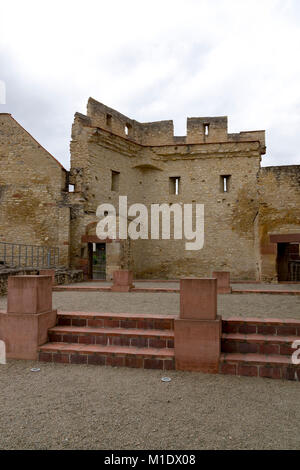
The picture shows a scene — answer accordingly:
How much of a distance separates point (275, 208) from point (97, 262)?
680 inches

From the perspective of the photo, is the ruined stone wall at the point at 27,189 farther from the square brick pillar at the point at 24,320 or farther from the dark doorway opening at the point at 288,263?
the dark doorway opening at the point at 288,263

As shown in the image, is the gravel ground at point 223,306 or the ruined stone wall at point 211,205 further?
the ruined stone wall at point 211,205

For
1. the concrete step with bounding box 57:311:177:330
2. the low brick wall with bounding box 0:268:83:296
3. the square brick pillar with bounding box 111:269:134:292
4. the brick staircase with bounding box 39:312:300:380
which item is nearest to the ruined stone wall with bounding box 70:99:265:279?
the low brick wall with bounding box 0:268:83:296

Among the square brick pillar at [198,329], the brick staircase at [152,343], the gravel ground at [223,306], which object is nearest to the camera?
the brick staircase at [152,343]

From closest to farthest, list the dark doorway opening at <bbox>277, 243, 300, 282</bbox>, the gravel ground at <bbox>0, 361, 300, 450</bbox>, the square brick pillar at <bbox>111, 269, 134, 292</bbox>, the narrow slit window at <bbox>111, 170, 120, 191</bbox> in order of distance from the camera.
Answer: the gravel ground at <bbox>0, 361, 300, 450</bbox> → the square brick pillar at <bbox>111, 269, 134, 292</bbox> → the dark doorway opening at <bbox>277, 243, 300, 282</bbox> → the narrow slit window at <bbox>111, 170, 120, 191</bbox>

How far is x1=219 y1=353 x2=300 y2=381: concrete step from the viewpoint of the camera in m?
4.27

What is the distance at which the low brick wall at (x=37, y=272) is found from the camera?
9.52 meters

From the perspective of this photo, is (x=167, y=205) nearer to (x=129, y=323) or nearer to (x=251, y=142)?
(x=251, y=142)

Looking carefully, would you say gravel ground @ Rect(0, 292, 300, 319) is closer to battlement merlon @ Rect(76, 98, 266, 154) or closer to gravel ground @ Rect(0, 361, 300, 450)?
gravel ground @ Rect(0, 361, 300, 450)

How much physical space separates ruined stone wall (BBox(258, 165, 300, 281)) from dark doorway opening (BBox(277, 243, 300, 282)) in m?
2.27

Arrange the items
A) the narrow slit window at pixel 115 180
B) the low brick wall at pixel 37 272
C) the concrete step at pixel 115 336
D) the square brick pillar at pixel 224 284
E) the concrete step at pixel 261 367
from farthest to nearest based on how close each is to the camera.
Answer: the narrow slit window at pixel 115 180
the square brick pillar at pixel 224 284
the low brick wall at pixel 37 272
the concrete step at pixel 115 336
the concrete step at pixel 261 367

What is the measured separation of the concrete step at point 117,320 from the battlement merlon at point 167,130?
529 inches

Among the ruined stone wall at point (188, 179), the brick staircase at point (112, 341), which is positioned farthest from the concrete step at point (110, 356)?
the ruined stone wall at point (188, 179)

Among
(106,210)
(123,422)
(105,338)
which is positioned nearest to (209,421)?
(123,422)
